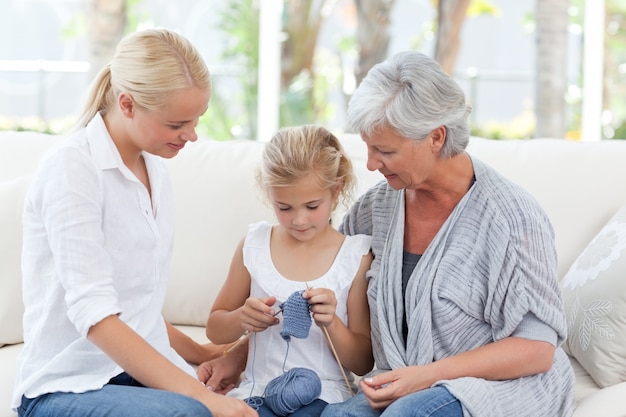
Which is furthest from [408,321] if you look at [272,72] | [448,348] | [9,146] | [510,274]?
[272,72]

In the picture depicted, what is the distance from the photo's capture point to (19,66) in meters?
6.60

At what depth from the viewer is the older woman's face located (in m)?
1.97

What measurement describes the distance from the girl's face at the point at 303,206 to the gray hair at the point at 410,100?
16cm

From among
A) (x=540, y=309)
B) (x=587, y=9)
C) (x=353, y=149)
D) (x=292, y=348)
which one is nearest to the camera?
(x=540, y=309)

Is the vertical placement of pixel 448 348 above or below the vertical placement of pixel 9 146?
below

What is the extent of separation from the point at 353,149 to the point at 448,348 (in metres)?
0.82

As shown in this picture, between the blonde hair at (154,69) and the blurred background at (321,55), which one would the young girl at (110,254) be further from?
the blurred background at (321,55)

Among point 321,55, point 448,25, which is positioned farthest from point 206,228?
point 448,25

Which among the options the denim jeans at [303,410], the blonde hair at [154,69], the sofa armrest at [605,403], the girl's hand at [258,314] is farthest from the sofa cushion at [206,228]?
the sofa armrest at [605,403]

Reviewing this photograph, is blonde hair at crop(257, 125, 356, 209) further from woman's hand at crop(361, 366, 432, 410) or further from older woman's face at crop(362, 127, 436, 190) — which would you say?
woman's hand at crop(361, 366, 432, 410)

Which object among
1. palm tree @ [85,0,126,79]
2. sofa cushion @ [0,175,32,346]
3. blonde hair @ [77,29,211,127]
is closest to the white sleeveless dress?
blonde hair @ [77,29,211,127]

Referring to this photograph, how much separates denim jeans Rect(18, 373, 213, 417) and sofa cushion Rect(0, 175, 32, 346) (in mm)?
752

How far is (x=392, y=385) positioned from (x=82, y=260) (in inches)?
25.9

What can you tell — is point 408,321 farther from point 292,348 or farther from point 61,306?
point 61,306
